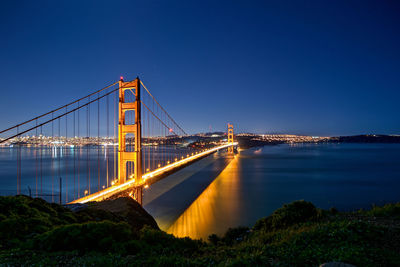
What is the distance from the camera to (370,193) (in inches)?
936

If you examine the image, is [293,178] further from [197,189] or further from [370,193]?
[197,189]

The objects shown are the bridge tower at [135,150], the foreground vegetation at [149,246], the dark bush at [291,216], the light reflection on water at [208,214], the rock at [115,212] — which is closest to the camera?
the foreground vegetation at [149,246]

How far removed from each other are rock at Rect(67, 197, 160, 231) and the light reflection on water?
3.53m

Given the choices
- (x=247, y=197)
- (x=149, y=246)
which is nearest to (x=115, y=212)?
(x=149, y=246)

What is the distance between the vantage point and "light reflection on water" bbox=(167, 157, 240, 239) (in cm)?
1283

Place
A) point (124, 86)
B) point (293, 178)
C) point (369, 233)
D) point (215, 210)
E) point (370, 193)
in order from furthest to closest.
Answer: point (293, 178) → point (370, 193) → point (215, 210) → point (124, 86) → point (369, 233)

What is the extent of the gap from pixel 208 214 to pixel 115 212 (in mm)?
8436

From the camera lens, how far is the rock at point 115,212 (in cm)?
721

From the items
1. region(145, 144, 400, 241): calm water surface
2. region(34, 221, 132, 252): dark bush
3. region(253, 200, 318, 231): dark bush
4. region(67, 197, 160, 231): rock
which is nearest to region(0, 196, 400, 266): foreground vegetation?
region(34, 221, 132, 252): dark bush

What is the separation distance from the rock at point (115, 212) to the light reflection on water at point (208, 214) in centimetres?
353

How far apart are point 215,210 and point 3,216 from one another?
1354 cm

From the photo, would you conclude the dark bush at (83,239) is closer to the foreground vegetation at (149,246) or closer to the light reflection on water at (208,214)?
the foreground vegetation at (149,246)

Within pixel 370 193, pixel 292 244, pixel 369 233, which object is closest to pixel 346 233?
pixel 369 233

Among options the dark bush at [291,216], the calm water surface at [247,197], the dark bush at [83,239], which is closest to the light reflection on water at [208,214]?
the calm water surface at [247,197]
